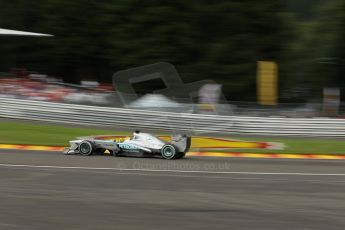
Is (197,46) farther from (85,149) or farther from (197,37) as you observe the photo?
(85,149)


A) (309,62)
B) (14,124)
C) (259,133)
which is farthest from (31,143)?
(309,62)

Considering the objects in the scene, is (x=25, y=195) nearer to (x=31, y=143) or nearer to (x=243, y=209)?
(x=243, y=209)

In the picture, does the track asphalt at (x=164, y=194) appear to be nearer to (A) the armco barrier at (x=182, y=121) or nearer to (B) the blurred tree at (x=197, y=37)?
(A) the armco barrier at (x=182, y=121)

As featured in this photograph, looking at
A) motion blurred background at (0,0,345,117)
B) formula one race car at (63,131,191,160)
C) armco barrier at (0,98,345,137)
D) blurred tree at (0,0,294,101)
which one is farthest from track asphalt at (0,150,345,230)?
blurred tree at (0,0,294,101)

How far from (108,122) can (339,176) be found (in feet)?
28.9

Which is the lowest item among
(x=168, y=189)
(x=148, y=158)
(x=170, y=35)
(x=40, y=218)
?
(x=40, y=218)

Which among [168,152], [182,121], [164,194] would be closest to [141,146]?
[168,152]

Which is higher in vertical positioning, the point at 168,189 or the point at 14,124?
the point at 14,124

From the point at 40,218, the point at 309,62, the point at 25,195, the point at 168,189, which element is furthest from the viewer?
the point at 309,62

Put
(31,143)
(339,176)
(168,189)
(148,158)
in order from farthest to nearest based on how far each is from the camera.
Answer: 1. (31,143)
2. (148,158)
3. (339,176)
4. (168,189)

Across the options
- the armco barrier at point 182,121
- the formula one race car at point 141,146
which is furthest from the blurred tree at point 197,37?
the formula one race car at point 141,146

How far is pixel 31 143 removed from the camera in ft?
45.3

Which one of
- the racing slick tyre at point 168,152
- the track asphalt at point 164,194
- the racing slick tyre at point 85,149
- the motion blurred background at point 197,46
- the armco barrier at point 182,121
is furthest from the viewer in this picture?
the motion blurred background at point 197,46

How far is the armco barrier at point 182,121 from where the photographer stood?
1664 centimetres
